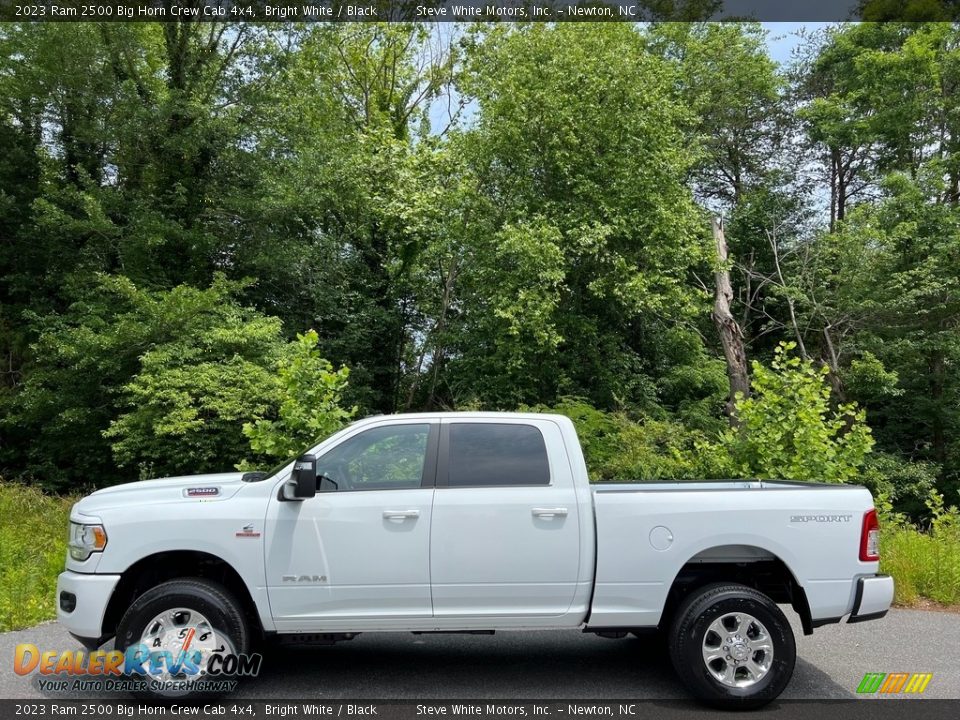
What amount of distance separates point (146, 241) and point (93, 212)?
132cm

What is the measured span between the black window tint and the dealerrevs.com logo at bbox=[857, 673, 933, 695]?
276 cm

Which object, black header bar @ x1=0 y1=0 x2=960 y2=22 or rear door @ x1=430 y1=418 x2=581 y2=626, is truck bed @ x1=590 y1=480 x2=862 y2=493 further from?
black header bar @ x1=0 y1=0 x2=960 y2=22

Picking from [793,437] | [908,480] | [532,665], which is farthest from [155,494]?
[908,480]

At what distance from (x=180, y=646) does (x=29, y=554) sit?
5.82m

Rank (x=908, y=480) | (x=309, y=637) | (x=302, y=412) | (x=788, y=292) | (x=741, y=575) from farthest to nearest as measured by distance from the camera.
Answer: (x=788, y=292)
(x=908, y=480)
(x=302, y=412)
(x=741, y=575)
(x=309, y=637)

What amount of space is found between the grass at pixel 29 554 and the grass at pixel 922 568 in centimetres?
860

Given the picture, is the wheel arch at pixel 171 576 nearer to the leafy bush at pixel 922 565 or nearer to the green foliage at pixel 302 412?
the green foliage at pixel 302 412

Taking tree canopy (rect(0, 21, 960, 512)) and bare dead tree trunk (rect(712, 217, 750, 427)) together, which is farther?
bare dead tree trunk (rect(712, 217, 750, 427))

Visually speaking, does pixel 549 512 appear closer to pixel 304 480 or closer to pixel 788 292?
pixel 304 480

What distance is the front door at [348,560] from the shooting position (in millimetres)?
5473

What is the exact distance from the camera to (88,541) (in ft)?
18.1

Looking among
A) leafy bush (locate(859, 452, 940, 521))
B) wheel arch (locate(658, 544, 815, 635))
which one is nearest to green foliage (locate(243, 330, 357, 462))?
wheel arch (locate(658, 544, 815, 635))

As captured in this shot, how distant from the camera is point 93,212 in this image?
62.7 feet

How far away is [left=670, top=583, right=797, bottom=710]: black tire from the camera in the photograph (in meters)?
5.38
